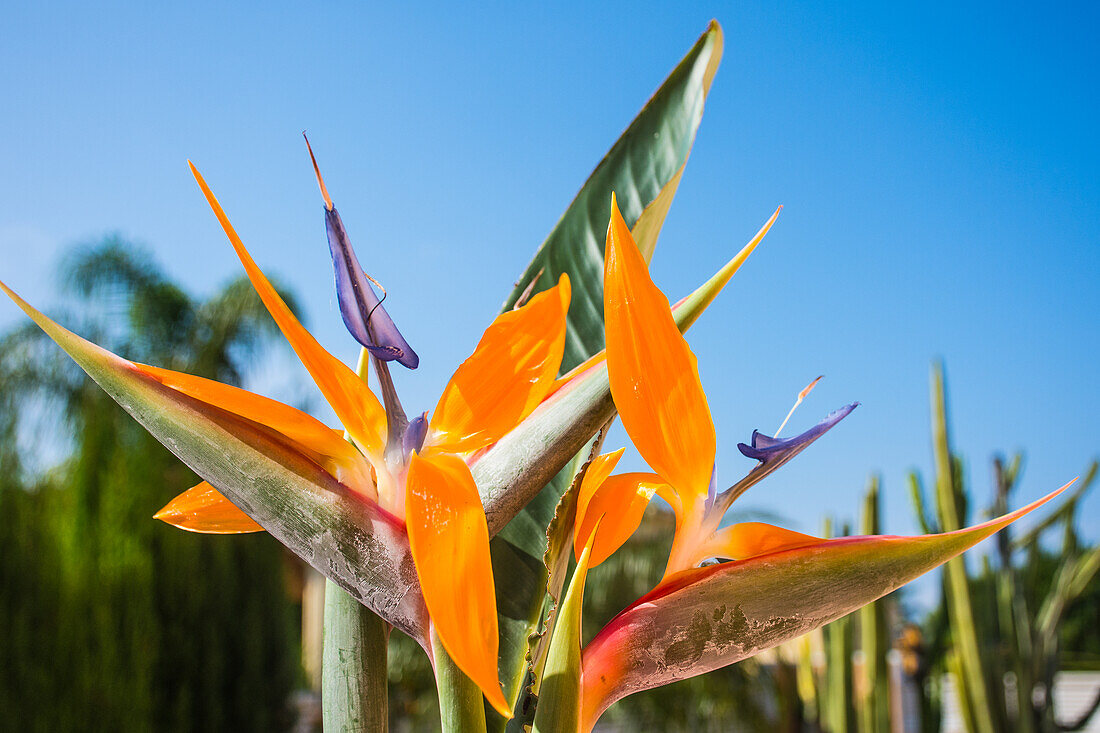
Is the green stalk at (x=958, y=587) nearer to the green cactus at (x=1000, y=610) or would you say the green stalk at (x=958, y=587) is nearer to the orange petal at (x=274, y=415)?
the green cactus at (x=1000, y=610)

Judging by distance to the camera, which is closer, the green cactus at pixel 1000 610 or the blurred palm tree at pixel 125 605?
the green cactus at pixel 1000 610

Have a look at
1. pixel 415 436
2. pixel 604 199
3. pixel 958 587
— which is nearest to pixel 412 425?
pixel 415 436

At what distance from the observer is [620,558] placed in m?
2.62

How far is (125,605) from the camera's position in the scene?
70.9 inches

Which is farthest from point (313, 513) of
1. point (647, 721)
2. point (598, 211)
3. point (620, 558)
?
point (647, 721)

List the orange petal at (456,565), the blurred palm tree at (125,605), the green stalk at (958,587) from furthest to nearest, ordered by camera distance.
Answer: the blurred palm tree at (125,605)
the green stalk at (958,587)
the orange petal at (456,565)

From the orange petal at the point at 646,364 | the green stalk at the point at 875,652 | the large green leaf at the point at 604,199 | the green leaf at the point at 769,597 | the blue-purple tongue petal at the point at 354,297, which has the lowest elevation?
the green stalk at the point at 875,652

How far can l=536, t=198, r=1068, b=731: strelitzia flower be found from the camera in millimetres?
194

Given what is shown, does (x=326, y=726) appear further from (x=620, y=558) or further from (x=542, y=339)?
(x=620, y=558)

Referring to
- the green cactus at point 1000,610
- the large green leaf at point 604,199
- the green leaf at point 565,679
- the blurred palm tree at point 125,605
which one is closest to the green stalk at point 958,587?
the green cactus at point 1000,610

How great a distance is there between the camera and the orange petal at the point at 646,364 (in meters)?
0.19

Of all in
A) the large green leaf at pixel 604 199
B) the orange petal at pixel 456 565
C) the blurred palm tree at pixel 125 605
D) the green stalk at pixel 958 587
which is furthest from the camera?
the blurred palm tree at pixel 125 605

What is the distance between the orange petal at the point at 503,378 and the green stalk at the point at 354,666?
0.05 ft

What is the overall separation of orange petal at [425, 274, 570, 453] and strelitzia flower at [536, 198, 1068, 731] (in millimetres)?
25
